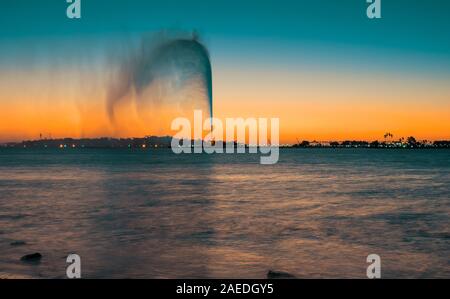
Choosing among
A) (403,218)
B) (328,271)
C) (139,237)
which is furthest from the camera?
(403,218)

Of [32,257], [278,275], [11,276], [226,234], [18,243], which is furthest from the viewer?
[226,234]

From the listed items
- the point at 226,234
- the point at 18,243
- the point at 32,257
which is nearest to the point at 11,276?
the point at 32,257

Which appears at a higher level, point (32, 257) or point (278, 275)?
point (32, 257)

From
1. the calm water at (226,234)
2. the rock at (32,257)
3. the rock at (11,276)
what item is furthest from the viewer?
the rock at (32,257)

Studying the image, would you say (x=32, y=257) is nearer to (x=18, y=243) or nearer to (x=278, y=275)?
(x=18, y=243)

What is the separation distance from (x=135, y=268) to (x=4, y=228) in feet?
34.2

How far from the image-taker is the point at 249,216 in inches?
1008

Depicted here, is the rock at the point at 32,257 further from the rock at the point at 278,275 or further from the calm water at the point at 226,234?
the rock at the point at 278,275

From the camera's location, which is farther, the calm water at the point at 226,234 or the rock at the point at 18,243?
the rock at the point at 18,243

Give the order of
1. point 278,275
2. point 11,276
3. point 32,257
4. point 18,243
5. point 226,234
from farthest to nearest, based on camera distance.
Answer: point 226,234 → point 18,243 → point 32,257 → point 278,275 → point 11,276

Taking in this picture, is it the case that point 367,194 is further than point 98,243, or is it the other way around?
point 367,194

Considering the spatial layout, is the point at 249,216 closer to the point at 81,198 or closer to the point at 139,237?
the point at 139,237

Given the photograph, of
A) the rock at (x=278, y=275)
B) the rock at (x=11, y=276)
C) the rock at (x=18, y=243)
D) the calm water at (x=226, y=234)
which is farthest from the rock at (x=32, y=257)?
the rock at (x=278, y=275)
